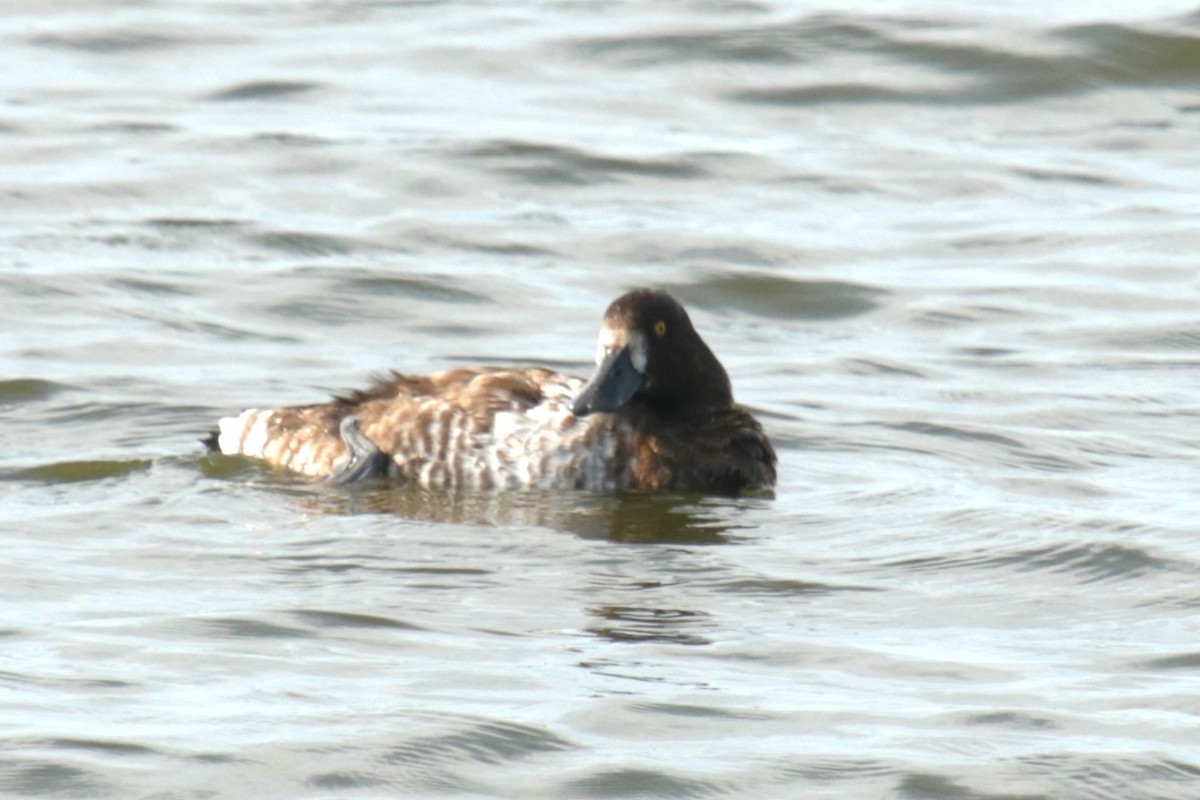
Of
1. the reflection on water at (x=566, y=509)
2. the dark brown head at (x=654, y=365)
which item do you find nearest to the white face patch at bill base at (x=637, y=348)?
the dark brown head at (x=654, y=365)

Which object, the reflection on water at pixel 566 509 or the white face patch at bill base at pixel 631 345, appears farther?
the white face patch at bill base at pixel 631 345

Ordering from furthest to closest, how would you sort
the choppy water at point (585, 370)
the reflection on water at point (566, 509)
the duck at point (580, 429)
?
the duck at point (580, 429)
the reflection on water at point (566, 509)
the choppy water at point (585, 370)

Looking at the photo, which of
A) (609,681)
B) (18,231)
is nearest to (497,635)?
(609,681)

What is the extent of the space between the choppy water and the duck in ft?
0.73

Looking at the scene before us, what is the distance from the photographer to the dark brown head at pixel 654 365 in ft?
39.5

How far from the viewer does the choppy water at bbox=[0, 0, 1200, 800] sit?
843 cm

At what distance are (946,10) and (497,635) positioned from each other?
643 inches

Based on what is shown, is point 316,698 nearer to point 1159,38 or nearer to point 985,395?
point 985,395

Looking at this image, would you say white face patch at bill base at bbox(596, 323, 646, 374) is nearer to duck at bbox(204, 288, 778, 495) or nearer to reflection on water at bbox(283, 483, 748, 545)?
duck at bbox(204, 288, 778, 495)

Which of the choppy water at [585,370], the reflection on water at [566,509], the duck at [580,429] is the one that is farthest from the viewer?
the duck at [580,429]

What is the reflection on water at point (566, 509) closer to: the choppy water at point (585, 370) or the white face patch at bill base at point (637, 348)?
the choppy water at point (585, 370)

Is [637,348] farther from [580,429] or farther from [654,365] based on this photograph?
[580,429]

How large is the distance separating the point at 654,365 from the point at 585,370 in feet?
9.34

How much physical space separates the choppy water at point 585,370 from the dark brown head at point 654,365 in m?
0.52
